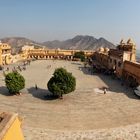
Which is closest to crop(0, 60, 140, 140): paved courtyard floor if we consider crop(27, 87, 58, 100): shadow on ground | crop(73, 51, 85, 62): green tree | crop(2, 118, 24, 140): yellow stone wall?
crop(27, 87, 58, 100): shadow on ground

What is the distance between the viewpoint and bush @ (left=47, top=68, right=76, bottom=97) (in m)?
25.8

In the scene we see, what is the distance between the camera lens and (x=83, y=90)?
3103 centimetres

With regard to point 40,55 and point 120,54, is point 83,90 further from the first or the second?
point 40,55

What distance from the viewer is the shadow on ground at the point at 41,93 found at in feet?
88.6

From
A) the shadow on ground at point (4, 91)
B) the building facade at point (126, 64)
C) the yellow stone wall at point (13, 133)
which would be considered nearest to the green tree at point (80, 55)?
the building facade at point (126, 64)

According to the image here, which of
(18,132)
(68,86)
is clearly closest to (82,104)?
(68,86)

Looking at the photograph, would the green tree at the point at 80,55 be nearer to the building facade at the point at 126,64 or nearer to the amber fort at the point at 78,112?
the building facade at the point at 126,64

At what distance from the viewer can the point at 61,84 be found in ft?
85.5

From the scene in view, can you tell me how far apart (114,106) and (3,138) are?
18.7 meters

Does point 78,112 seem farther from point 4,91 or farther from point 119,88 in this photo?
point 119,88

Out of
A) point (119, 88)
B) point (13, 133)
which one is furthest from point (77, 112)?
point (13, 133)

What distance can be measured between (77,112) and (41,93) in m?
7.91

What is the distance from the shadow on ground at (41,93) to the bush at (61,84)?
102cm

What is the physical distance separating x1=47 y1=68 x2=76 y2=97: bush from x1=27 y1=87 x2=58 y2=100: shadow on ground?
1017mm
